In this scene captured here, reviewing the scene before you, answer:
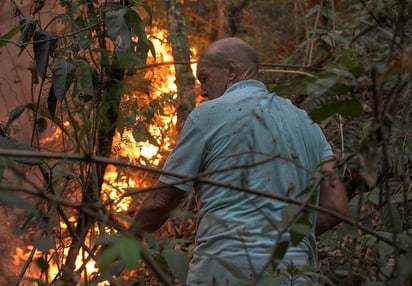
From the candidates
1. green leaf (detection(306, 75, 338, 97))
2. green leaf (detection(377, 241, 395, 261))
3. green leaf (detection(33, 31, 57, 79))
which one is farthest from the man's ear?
green leaf (detection(306, 75, 338, 97))

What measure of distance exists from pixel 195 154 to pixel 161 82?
3139mm

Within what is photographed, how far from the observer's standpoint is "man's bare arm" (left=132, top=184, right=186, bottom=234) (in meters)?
3.29

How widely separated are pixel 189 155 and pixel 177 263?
908 millimetres

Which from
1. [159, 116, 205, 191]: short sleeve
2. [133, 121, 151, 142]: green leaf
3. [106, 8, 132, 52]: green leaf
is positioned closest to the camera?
[159, 116, 205, 191]: short sleeve

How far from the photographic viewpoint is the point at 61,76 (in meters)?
3.52

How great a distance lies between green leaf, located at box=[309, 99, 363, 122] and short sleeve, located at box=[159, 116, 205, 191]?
3.74 ft

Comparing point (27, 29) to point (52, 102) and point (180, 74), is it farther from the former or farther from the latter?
point (180, 74)

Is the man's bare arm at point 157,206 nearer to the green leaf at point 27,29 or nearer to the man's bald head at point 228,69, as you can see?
the man's bald head at point 228,69

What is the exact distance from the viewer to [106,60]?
3811 millimetres

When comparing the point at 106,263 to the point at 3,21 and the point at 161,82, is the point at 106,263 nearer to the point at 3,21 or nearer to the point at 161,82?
the point at 3,21

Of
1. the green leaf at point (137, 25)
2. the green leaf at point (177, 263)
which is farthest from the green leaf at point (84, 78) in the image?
the green leaf at point (177, 263)

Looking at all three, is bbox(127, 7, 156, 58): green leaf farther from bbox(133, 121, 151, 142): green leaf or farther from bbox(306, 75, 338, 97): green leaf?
bbox(306, 75, 338, 97): green leaf

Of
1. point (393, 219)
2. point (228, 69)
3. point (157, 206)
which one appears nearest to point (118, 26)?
point (228, 69)

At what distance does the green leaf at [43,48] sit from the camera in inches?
140
